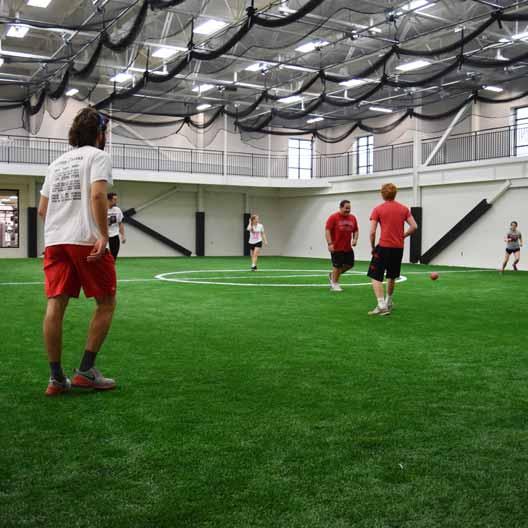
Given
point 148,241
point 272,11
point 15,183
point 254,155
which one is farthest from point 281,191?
point 272,11

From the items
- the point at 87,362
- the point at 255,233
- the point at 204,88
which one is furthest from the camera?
the point at 204,88

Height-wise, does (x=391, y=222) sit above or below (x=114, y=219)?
below

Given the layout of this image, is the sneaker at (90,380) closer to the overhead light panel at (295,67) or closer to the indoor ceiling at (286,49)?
the indoor ceiling at (286,49)

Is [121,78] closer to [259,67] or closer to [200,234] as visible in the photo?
[259,67]

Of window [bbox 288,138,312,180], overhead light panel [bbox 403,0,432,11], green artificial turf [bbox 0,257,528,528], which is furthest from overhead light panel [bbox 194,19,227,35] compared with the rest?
green artificial turf [bbox 0,257,528,528]

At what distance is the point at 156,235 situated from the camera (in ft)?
108

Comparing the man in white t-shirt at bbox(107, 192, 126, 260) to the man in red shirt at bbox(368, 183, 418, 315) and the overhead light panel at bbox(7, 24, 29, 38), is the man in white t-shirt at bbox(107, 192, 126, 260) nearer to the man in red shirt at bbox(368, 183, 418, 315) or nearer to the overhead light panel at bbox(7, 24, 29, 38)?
the man in red shirt at bbox(368, 183, 418, 315)

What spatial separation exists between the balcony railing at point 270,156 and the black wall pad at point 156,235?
2.73 meters

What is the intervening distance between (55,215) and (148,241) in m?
29.0

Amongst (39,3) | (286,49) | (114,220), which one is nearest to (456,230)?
(286,49)

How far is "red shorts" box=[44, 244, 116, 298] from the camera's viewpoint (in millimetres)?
4277

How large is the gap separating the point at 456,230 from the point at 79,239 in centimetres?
2324

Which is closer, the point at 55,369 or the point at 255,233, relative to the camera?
the point at 55,369

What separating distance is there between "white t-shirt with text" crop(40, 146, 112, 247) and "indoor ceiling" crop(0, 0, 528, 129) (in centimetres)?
1089
